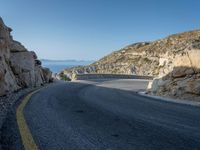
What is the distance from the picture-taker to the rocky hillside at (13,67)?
1319 cm

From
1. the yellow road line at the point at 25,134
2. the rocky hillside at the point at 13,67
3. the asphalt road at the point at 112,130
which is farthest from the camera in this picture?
the rocky hillside at the point at 13,67

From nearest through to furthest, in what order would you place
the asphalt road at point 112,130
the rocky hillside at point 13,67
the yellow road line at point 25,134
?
the yellow road line at point 25,134 → the asphalt road at point 112,130 → the rocky hillside at point 13,67

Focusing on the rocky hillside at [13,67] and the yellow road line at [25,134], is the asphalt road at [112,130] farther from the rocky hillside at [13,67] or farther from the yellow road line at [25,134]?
the rocky hillside at [13,67]

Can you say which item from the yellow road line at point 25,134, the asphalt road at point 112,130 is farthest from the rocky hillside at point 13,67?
the asphalt road at point 112,130

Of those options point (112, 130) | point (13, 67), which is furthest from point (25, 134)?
point (13, 67)

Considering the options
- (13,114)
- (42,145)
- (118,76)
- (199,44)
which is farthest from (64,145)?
(118,76)

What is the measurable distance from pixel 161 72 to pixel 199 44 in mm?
2645

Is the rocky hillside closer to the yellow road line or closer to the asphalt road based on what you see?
the yellow road line

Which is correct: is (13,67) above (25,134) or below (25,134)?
above

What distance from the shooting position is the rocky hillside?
13.2 metres

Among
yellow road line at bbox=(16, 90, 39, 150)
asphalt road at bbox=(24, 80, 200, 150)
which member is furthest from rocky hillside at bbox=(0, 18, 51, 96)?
asphalt road at bbox=(24, 80, 200, 150)

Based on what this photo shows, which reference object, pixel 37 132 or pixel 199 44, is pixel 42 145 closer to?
pixel 37 132

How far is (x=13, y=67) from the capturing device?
57.5 ft

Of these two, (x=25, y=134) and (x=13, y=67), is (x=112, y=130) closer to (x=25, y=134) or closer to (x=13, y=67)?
(x=25, y=134)
